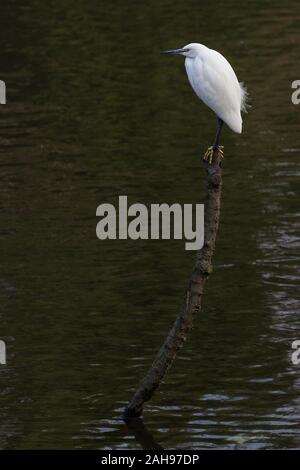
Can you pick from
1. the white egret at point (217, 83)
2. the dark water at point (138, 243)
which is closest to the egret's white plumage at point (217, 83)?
the white egret at point (217, 83)

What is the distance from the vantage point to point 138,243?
1745cm

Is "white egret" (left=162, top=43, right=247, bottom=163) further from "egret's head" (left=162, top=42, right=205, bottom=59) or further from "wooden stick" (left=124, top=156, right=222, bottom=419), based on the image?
"wooden stick" (left=124, top=156, right=222, bottom=419)

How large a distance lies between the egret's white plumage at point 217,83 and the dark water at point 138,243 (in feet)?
9.07

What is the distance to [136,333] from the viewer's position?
577 inches

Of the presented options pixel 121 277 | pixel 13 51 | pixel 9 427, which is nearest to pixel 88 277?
pixel 121 277

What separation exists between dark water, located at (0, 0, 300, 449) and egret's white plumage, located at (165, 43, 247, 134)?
2.76 metres

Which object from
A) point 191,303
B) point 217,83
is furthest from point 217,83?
point 191,303

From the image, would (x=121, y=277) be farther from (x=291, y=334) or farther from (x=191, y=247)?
(x=291, y=334)

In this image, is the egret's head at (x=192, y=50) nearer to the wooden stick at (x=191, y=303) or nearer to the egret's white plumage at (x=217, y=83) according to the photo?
the egret's white plumage at (x=217, y=83)

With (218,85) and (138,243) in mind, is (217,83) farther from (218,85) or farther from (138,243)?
(138,243)

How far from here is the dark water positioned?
42.1ft

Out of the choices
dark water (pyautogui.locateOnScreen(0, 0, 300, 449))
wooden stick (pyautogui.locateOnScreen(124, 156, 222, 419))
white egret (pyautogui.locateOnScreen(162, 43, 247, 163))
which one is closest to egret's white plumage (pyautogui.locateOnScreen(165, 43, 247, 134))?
white egret (pyautogui.locateOnScreen(162, 43, 247, 163))

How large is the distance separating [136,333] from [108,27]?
1532cm

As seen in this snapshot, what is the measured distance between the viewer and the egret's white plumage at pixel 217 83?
1245 cm
